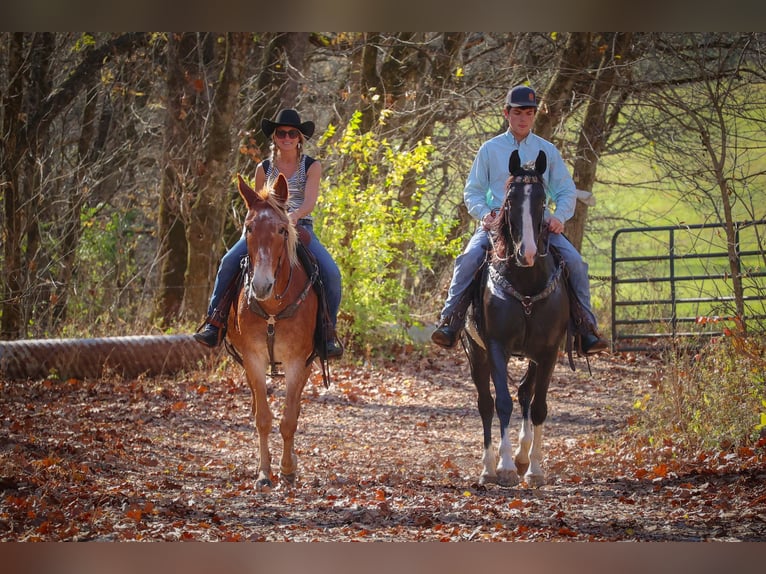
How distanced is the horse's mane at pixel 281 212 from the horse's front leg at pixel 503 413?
5.10 ft

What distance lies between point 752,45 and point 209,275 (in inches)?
299

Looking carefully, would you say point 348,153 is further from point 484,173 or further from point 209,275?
point 484,173

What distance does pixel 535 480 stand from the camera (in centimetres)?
720

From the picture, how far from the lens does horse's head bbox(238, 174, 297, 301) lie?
6676 mm

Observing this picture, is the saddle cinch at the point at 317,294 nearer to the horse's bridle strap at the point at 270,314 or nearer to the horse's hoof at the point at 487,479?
the horse's bridle strap at the point at 270,314

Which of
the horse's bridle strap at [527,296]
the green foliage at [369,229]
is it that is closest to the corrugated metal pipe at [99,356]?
the green foliage at [369,229]

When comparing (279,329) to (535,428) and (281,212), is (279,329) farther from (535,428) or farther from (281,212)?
(535,428)

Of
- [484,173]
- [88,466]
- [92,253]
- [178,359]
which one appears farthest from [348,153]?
[88,466]

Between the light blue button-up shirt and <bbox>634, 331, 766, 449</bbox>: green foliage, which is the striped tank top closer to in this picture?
the light blue button-up shirt

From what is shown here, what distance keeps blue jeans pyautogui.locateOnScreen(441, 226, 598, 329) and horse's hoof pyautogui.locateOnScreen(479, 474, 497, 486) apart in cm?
119

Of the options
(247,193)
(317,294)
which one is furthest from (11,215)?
(247,193)

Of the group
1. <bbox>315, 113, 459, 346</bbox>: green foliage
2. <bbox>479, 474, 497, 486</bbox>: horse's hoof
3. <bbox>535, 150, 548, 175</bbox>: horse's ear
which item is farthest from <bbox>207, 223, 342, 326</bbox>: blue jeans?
<bbox>315, 113, 459, 346</bbox>: green foliage

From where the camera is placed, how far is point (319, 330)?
24.7 feet

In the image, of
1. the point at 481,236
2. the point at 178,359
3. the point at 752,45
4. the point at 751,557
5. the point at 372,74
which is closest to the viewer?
the point at 751,557
